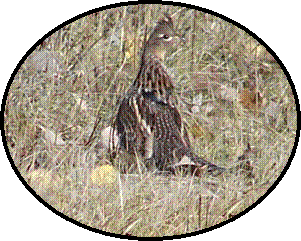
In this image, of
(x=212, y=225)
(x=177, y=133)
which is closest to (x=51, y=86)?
(x=177, y=133)

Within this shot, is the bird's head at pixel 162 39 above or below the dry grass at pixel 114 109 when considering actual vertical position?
above

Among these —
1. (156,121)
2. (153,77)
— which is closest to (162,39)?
(153,77)

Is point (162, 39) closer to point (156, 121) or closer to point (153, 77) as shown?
point (153, 77)

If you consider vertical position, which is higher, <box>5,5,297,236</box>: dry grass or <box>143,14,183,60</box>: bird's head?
<box>143,14,183,60</box>: bird's head

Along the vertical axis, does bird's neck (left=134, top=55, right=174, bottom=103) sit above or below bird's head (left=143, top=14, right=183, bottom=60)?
below

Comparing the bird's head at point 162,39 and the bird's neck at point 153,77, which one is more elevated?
the bird's head at point 162,39

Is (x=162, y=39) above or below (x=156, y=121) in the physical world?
above
